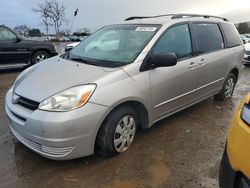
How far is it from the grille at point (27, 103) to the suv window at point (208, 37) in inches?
109

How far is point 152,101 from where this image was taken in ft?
11.7

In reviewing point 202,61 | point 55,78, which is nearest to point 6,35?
point 55,78

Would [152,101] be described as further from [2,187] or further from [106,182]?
[2,187]

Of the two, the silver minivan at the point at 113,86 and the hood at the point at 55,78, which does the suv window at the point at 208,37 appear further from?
Result: the hood at the point at 55,78

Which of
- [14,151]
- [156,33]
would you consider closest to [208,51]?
[156,33]

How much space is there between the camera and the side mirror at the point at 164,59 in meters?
3.42

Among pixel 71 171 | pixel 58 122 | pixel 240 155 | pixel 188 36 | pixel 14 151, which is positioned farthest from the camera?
pixel 188 36

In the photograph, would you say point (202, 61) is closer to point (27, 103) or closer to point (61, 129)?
point (61, 129)

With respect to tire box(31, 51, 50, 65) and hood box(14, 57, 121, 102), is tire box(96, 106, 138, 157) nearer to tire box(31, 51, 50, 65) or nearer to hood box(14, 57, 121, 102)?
hood box(14, 57, 121, 102)

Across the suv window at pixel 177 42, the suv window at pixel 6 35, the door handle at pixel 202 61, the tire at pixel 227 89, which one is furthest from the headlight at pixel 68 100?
the suv window at pixel 6 35

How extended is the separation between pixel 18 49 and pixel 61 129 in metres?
7.30

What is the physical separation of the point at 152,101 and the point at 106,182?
1239mm

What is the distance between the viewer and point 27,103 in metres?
3.01

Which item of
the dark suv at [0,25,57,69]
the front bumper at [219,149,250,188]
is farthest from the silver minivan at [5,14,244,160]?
the dark suv at [0,25,57,69]
